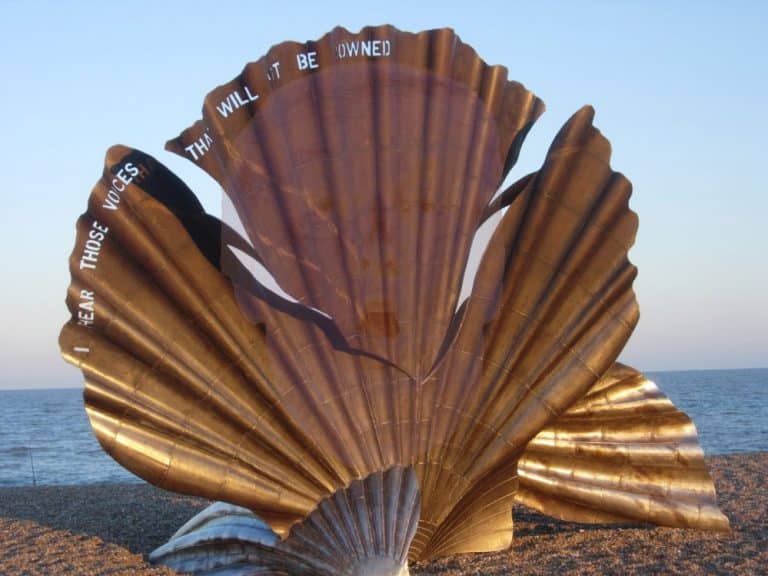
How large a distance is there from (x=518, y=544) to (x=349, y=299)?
10.1 ft

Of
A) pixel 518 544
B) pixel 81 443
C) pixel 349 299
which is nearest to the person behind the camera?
pixel 349 299

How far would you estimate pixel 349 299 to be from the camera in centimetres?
670

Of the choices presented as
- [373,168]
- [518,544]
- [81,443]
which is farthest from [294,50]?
[81,443]

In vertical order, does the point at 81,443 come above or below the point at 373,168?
below

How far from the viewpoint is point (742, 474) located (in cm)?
1332

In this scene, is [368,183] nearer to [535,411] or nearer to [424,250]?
[424,250]

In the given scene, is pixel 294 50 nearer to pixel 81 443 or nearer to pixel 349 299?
pixel 349 299

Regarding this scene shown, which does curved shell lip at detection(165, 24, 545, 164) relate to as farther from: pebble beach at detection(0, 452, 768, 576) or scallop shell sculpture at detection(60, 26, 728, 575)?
pebble beach at detection(0, 452, 768, 576)

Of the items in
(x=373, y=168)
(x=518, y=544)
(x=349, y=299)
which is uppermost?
(x=373, y=168)

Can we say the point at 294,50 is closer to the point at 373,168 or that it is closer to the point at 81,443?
the point at 373,168

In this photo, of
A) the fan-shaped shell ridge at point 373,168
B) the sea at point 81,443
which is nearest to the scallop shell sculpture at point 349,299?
the fan-shaped shell ridge at point 373,168

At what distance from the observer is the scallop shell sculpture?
21.5 feet

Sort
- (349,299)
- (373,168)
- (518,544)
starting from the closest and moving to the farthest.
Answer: (349,299) → (373,168) → (518,544)

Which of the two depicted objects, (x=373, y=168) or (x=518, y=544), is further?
(x=518, y=544)
